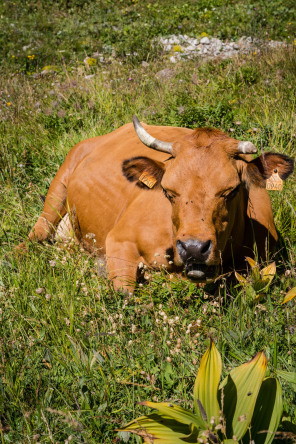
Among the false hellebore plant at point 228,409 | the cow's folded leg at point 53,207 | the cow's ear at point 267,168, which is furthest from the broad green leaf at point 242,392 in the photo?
the cow's folded leg at point 53,207

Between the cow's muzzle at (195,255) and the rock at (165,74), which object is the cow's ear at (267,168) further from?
the rock at (165,74)

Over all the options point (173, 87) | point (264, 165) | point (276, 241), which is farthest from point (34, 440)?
point (173, 87)

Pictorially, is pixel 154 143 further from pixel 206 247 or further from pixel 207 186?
pixel 206 247

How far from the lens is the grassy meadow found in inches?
113

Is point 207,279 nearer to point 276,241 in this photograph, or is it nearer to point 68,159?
point 276,241

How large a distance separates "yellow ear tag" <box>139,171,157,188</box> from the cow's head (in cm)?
27

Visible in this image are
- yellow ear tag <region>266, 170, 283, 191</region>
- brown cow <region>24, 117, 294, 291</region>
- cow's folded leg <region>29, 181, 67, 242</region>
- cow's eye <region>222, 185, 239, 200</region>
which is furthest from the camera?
cow's folded leg <region>29, 181, 67, 242</region>

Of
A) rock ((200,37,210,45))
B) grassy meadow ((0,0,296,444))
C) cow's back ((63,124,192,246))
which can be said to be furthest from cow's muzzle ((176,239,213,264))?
rock ((200,37,210,45))

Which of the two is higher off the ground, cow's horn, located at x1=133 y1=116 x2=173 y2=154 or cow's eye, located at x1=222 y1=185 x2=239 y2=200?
cow's horn, located at x1=133 y1=116 x2=173 y2=154

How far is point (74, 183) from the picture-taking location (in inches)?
228

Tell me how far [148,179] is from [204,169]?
34.8 inches

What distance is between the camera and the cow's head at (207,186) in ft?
11.1

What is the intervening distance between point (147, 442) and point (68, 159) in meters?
4.34

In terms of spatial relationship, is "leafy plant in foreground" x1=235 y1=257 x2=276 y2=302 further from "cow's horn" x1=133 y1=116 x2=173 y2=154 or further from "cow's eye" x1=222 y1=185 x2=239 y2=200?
"cow's horn" x1=133 y1=116 x2=173 y2=154
